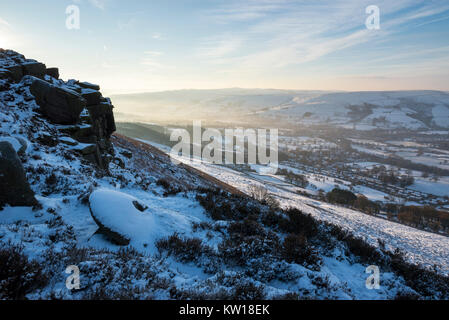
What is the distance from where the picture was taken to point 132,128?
121 metres

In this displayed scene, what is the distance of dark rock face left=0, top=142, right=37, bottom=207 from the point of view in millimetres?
6031

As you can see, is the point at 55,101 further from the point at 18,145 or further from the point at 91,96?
the point at 18,145

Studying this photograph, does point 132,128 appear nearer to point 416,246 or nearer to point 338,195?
point 338,195

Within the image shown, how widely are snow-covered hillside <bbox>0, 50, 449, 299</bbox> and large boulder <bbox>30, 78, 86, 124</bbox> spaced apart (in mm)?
1365

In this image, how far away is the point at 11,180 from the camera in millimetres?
6223

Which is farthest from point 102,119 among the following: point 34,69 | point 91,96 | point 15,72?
point 15,72

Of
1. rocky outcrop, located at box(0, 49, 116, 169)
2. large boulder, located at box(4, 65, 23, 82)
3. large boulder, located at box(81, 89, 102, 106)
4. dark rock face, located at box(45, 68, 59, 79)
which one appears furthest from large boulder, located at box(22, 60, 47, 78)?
large boulder, located at box(81, 89, 102, 106)

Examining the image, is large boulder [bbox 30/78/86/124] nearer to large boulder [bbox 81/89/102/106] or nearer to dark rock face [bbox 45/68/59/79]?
dark rock face [bbox 45/68/59/79]

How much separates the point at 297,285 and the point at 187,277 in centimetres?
275

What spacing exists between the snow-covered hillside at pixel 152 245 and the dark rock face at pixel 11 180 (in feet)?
0.08

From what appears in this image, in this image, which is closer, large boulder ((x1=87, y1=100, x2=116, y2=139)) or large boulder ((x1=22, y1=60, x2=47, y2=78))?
large boulder ((x1=22, y1=60, x2=47, y2=78))

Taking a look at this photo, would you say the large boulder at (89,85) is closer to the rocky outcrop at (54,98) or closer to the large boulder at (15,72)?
the rocky outcrop at (54,98)

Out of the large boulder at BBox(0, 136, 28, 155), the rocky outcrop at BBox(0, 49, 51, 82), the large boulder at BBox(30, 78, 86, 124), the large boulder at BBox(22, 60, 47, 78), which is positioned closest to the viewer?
the large boulder at BBox(0, 136, 28, 155)

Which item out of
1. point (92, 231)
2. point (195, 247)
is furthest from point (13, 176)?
point (195, 247)
